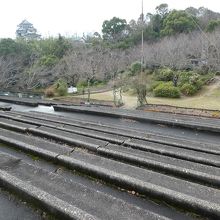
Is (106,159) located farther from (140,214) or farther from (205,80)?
(205,80)

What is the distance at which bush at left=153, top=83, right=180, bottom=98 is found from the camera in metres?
22.9

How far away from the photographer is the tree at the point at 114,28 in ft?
150

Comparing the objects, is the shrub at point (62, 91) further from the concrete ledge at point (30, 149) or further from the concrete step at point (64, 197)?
the concrete step at point (64, 197)

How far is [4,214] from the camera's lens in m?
2.09

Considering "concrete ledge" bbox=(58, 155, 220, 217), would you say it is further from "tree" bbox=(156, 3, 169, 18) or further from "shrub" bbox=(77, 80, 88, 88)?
"tree" bbox=(156, 3, 169, 18)

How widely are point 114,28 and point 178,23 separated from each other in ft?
40.9

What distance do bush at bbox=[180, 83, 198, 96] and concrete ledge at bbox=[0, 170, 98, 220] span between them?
22849 mm

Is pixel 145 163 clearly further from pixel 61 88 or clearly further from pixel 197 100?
pixel 61 88

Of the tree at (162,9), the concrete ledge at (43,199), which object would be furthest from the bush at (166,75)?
the concrete ledge at (43,199)

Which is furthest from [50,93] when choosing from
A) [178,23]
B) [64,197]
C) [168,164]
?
[178,23]

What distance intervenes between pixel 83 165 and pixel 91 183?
295mm

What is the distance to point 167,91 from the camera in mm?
23047

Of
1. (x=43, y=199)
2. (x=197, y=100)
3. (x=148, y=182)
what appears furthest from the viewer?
(x=197, y=100)

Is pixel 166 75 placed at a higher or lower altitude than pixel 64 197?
higher
